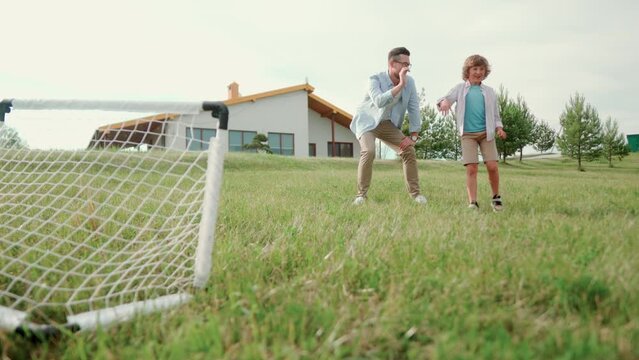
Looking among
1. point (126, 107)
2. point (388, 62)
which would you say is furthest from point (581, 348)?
point (388, 62)

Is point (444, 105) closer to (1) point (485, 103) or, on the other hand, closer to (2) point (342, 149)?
(1) point (485, 103)

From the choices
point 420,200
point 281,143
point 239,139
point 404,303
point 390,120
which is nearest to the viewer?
point 404,303

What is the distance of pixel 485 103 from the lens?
466 centimetres

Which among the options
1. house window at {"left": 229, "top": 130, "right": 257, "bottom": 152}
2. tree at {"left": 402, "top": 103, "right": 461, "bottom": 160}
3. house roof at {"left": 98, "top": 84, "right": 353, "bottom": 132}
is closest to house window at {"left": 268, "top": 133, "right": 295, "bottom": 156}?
house window at {"left": 229, "top": 130, "right": 257, "bottom": 152}

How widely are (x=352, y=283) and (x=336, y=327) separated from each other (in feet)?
A: 1.66

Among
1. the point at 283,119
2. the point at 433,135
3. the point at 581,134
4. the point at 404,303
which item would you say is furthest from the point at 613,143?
the point at 404,303

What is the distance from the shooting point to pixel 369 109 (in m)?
5.45

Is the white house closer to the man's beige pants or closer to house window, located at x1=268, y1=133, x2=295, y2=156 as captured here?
house window, located at x1=268, y1=133, x2=295, y2=156

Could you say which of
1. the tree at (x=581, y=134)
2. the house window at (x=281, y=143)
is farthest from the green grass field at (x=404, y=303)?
the tree at (x=581, y=134)

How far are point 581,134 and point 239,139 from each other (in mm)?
29573

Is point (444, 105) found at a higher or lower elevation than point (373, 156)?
higher

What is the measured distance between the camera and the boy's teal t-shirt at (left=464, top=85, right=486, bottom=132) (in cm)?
473

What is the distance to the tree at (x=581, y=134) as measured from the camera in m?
35.1

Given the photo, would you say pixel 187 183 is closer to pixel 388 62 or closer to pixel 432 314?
pixel 388 62
